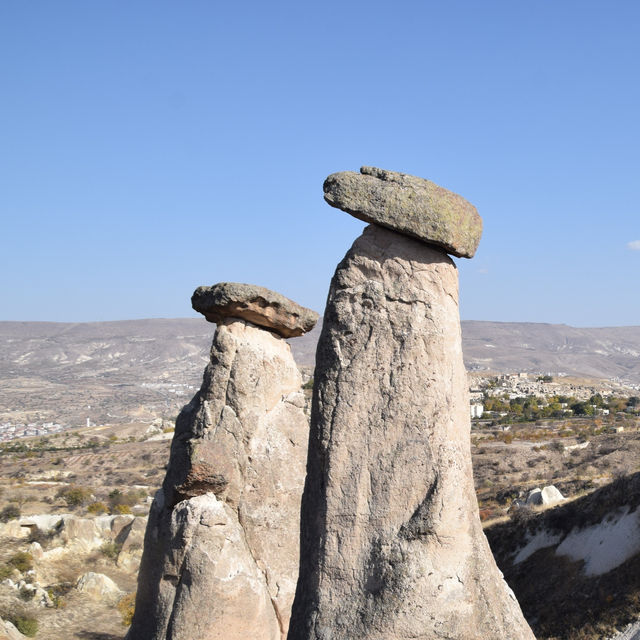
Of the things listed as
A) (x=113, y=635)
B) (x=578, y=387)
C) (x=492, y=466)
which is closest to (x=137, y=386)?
(x=578, y=387)

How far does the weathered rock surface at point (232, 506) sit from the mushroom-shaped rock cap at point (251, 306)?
14 centimetres

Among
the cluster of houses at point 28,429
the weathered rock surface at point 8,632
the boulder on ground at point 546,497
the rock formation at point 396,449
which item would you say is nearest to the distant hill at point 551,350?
the cluster of houses at point 28,429

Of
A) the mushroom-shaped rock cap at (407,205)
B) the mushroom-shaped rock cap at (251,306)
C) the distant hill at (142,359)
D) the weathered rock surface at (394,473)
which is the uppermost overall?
the mushroom-shaped rock cap at (407,205)

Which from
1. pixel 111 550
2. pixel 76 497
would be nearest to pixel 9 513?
pixel 76 497

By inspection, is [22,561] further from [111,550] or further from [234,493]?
[234,493]

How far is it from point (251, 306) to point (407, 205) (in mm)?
4369

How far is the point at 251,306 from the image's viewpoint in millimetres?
8352

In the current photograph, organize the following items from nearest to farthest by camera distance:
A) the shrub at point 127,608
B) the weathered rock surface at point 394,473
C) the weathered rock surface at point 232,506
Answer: the weathered rock surface at point 394,473 → the weathered rock surface at point 232,506 → the shrub at point 127,608

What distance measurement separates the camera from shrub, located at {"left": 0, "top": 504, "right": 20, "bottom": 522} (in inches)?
691

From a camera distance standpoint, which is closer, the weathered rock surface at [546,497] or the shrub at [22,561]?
the shrub at [22,561]

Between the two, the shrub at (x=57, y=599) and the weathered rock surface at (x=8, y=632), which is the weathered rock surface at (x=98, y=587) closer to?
the shrub at (x=57, y=599)

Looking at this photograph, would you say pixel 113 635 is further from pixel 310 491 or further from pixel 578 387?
pixel 578 387

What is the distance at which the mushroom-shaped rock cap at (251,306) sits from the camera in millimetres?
8312

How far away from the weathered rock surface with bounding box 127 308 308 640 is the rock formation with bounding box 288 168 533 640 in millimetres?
3187
